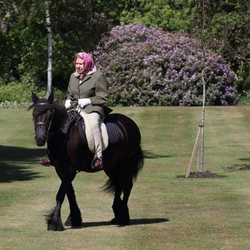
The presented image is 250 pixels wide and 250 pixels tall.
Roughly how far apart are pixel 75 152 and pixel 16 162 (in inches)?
524

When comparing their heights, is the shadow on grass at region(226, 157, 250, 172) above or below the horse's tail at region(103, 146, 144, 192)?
below

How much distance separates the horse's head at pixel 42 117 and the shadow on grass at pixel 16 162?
880 centimetres

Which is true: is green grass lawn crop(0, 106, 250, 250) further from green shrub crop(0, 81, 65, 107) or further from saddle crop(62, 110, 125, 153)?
green shrub crop(0, 81, 65, 107)

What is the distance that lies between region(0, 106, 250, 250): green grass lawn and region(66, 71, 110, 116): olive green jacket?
174cm

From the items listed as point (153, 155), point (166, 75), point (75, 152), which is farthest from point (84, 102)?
point (166, 75)

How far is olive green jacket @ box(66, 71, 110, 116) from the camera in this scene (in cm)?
1234

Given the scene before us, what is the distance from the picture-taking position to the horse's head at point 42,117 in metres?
11.5

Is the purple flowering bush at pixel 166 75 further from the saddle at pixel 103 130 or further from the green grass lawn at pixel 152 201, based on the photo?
the saddle at pixel 103 130

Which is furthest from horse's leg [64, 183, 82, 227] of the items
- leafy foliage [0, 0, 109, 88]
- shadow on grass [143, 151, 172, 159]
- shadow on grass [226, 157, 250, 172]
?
leafy foliage [0, 0, 109, 88]

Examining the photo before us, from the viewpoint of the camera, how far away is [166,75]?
43250 millimetres

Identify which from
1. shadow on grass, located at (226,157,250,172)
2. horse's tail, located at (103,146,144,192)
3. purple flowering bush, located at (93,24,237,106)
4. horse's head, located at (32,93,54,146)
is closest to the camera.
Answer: horse's head, located at (32,93,54,146)

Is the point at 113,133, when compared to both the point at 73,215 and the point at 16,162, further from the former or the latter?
the point at 16,162

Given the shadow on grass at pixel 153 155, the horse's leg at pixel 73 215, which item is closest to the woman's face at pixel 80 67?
the horse's leg at pixel 73 215

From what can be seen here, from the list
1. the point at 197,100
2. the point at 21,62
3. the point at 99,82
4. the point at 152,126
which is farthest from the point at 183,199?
the point at 21,62
